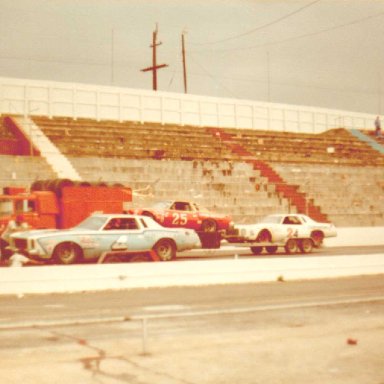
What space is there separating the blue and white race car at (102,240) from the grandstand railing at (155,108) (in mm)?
20756

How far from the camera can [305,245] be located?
25.6m

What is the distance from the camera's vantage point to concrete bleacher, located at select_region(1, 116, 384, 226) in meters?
33.4

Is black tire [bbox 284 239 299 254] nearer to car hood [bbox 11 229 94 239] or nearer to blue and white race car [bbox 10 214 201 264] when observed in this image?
blue and white race car [bbox 10 214 201 264]

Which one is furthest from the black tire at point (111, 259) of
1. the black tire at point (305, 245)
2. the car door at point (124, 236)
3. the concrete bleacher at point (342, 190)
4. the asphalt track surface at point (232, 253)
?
the concrete bleacher at point (342, 190)

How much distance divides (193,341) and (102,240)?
9.91m

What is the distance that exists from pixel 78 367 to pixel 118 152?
28691 millimetres

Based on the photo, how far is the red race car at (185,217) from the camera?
23.8 metres

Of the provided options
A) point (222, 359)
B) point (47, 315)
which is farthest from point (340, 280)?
point (222, 359)

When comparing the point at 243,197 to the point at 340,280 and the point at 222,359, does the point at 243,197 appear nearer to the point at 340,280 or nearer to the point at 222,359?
the point at 340,280

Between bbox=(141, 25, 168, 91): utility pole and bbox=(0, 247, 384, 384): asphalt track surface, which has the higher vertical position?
bbox=(141, 25, 168, 91): utility pole

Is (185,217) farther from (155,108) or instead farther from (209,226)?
(155,108)

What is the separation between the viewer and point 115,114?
4184 cm

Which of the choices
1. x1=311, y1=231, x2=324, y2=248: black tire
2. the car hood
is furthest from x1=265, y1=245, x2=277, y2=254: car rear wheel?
the car hood

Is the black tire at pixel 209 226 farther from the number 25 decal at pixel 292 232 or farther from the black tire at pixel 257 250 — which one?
the number 25 decal at pixel 292 232
